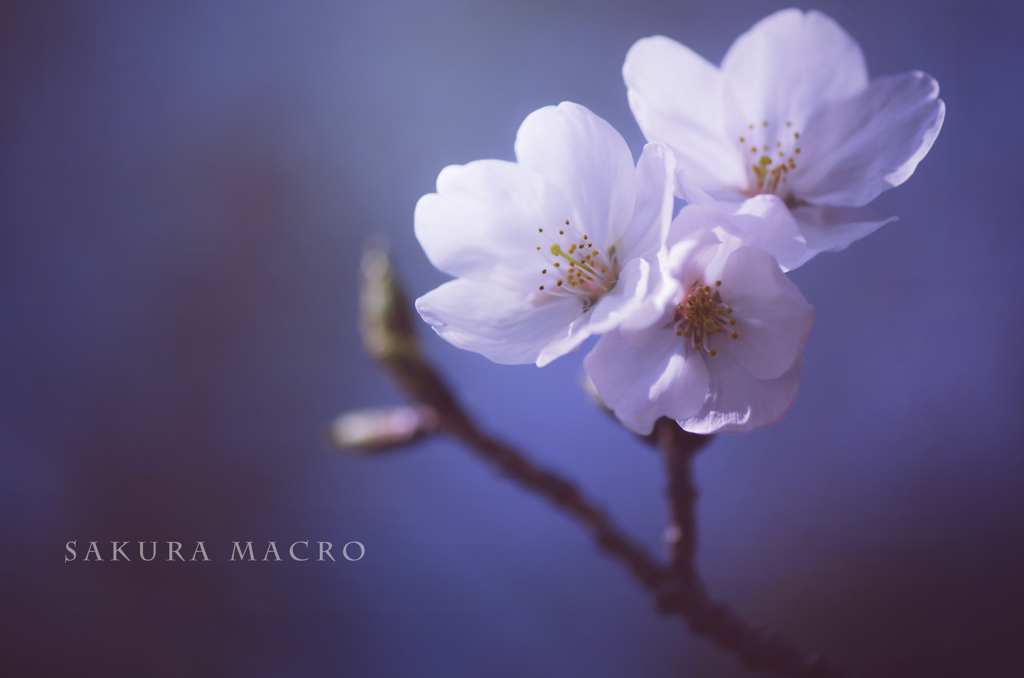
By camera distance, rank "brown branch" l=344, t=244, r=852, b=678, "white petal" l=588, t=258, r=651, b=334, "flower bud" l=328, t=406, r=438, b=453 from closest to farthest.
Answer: "white petal" l=588, t=258, r=651, b=334, "brown branch" l=344, t=244, r=852, b=678, "flower bud" l=328, t=406, r=438, b=453

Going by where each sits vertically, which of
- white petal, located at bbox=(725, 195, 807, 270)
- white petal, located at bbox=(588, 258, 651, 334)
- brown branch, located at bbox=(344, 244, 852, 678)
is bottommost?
brown branch, located at bbox=(344, 244, 852, 678)

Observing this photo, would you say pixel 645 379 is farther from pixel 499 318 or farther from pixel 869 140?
pixel 869 140

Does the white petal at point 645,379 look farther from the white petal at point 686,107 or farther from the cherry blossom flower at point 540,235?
the white petal at point 686,107

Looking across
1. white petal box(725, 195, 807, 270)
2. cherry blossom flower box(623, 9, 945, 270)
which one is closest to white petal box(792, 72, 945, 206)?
cherry blossom flower box(623, 9, 945, 270)

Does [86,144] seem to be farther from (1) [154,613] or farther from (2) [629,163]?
(2) [629,163]

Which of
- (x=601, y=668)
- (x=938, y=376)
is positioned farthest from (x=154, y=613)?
(x=938, y=376)

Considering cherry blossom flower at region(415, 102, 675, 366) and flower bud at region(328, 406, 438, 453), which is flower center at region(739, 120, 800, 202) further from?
flower bud at region(328, 406, 438, 453)
